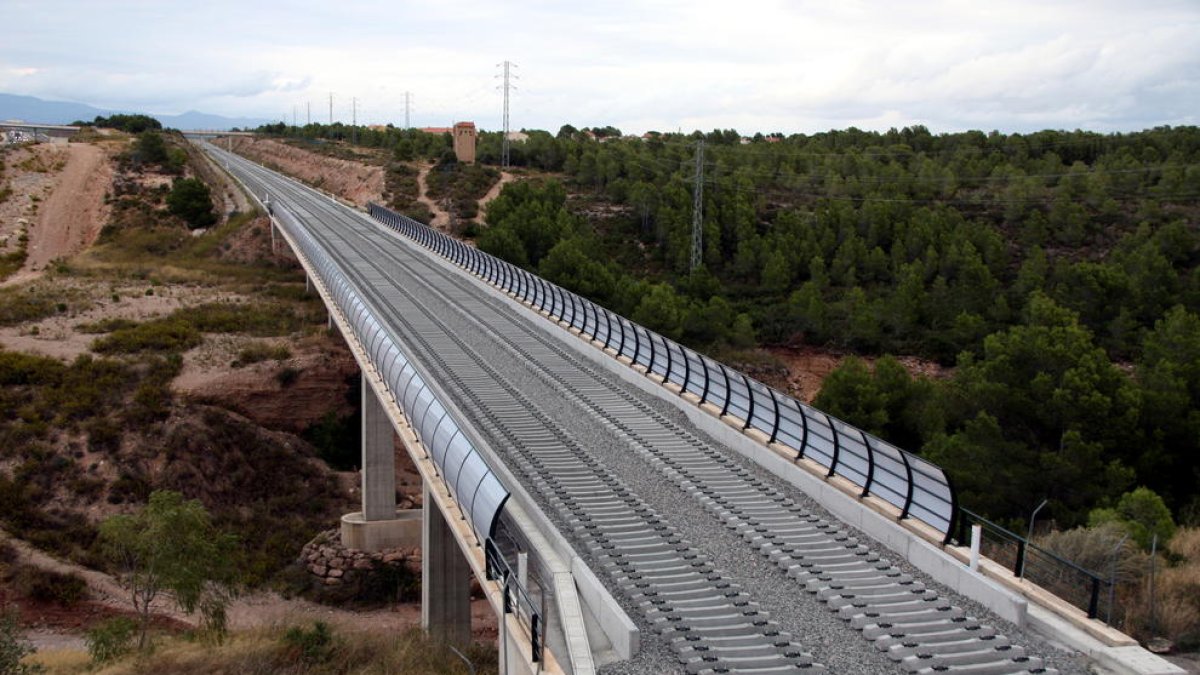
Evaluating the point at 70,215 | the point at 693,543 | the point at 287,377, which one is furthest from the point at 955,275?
the point at 70,215

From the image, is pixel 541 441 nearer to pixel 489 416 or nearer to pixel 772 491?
pixel 489 416

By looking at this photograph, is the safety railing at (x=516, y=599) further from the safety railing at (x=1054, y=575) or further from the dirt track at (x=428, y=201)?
the dirt track at (x=428, y=201)

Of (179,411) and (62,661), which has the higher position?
(179,411)

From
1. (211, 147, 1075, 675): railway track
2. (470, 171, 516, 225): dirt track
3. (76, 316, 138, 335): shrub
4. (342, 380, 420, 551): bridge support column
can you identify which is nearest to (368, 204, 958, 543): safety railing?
(211, 147, 1075, 675): railway track

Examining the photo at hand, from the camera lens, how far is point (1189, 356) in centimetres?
2914

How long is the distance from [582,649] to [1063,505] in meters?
15.8

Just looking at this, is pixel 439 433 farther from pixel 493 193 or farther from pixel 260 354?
pixel 493 193

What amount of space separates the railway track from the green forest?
925cm

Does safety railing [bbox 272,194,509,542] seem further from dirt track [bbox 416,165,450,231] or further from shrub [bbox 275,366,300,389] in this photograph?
dirt track [bbox 416,165,450,231]

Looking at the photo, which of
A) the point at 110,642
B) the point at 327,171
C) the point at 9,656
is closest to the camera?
the point at 9,656

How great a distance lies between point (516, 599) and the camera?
9.83m

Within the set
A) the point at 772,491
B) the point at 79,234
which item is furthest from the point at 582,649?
the point at 79,234

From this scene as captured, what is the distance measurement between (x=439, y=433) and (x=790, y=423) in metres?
5.08

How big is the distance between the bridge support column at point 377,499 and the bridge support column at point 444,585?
8.85m
